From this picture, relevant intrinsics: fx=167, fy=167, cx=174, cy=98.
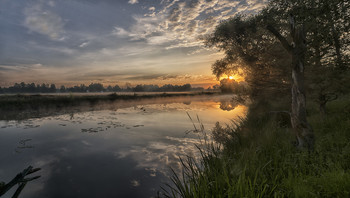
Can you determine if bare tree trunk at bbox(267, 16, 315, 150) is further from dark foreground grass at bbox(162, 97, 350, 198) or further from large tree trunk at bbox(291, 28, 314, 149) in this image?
dark foreground grass at bbox(162, 97, 350, 198)

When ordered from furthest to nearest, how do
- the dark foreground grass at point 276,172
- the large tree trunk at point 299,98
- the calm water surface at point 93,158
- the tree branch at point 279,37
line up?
the calm water surface at point 93,158 < the tree branch at point 279,37 < the large tree trunk at point 299,98 < the dark foreground grass at point 276,172

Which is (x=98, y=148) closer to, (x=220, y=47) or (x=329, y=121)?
(x=329, y=121)

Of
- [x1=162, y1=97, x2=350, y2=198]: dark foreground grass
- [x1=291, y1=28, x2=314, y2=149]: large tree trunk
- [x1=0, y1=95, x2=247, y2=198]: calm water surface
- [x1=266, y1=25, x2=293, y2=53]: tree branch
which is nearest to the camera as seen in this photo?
[x1=162, y1=97, x2=350, y2=198]: dark foreground grass

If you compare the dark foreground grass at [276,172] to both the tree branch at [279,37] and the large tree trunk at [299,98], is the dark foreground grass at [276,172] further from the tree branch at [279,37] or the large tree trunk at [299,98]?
the tree branch at [279,37]

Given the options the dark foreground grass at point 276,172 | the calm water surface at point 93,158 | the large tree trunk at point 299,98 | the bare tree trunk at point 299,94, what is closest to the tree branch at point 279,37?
the bare tree trunk at point 299,94

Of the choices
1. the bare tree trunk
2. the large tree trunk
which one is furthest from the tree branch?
the large tree trunk

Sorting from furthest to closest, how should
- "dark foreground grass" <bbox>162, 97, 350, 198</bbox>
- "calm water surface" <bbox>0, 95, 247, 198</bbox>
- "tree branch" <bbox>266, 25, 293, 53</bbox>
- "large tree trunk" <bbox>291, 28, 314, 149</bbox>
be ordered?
1. "calm water surface" <bbox>0, 95, 247, 198</bbox>
2. "tree branch" <bbox>266, 25, 293, 53</bbox>
3. "large tree trunk" <bbox>291, 28, 314, 149</bbox>
4. "dark foreground grass" <bbox>162, 97, 350, 198</bbox>

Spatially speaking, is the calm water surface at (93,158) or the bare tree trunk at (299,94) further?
the calm water surface at (93,158)

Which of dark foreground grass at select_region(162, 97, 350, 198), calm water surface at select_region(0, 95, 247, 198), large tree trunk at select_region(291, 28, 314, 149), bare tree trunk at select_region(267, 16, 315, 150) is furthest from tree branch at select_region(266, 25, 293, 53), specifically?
calm water surface at select_region(0, 95, 247, 198)

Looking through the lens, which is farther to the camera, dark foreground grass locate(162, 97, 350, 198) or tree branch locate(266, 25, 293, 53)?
tree branch locate(266, 25, 293, 53)

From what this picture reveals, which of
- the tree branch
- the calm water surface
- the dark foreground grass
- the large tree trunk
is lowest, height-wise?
the calm water surface

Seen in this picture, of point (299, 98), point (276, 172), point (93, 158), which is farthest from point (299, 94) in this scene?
point (93, 158)

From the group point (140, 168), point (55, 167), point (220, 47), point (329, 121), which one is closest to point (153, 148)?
point (140, 168)

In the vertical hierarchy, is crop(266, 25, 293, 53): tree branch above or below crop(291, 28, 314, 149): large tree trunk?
above
